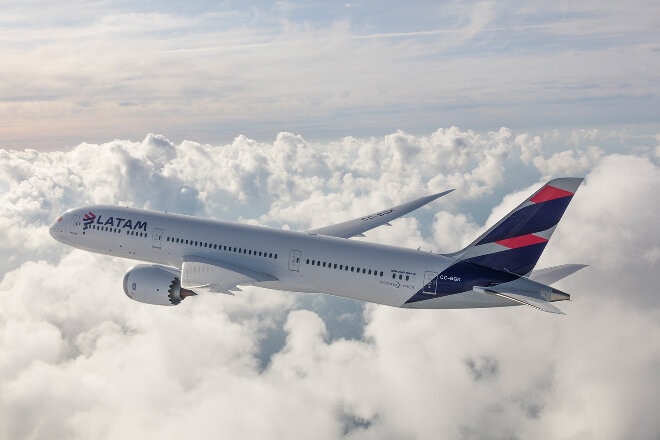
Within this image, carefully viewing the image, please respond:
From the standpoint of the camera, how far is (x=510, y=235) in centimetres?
3694

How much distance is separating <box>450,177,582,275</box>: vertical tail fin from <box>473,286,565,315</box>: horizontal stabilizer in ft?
6.08

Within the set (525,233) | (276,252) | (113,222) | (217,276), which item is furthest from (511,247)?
(113,222)

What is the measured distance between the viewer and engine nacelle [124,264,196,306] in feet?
143

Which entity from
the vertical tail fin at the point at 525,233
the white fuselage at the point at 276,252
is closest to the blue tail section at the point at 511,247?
the vertical tail fin at the point at 525,233

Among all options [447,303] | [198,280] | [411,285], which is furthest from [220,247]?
[447,303]

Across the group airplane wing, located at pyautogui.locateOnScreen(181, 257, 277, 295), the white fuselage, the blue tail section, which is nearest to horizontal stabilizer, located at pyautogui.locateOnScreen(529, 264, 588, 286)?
the blue tail section

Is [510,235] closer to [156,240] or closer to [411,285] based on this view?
[411,285]

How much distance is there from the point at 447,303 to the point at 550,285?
765 centimetres

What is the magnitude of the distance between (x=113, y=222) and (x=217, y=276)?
15007mm

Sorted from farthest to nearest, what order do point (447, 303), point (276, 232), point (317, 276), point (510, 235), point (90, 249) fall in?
point (90, 249), point (276, 232), point (317, 276), point (447, 303), point (510, 235)

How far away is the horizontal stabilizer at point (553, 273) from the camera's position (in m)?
38.0

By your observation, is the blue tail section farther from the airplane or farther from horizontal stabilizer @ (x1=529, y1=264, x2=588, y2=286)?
horizontal stabilizer @ (x1=529, y1=264, x2=588, y2=286)

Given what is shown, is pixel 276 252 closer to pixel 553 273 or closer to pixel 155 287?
pixel 155 287

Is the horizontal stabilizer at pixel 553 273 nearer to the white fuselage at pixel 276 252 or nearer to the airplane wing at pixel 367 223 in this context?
the white fuselage at pixel 276 252
